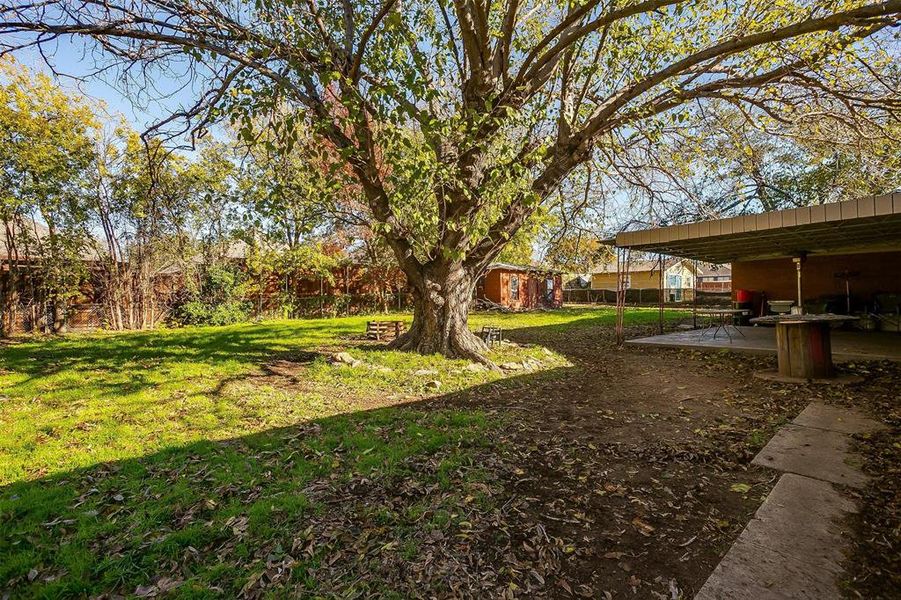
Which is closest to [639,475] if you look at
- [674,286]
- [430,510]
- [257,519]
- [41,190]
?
[430,510]

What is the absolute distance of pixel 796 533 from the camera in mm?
2377

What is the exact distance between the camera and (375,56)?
16.7ft

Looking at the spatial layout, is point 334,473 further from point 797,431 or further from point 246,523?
point 797,431

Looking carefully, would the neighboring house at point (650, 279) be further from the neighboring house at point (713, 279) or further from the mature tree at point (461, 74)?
the mature tree at point (461, 74)

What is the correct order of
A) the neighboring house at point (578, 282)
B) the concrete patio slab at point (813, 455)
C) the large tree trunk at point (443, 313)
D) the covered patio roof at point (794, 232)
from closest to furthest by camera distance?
the concrete patio slab at point (813, 455)
the covered patio roof at point (794, 232)
the large tree trunk at point (443, 313)
the neighboring house at point (578, 282)

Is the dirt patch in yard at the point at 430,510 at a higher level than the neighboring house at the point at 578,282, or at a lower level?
lower

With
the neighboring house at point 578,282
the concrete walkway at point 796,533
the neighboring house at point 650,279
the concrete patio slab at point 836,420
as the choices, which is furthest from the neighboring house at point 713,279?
the concrete walkway at point 796,533

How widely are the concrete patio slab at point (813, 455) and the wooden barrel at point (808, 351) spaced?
268cm

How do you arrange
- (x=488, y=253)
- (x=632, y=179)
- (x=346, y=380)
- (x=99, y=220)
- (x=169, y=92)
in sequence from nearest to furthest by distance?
(x=169, y=92) < (x=346, y=380) < (x=488, y=253) < (x=632, y=179) < (x=99, y=220)

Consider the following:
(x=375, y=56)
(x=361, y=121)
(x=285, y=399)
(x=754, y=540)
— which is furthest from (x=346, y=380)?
(x=754, y=540)

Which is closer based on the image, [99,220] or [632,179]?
[632,179]

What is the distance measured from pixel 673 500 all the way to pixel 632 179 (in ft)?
27.1

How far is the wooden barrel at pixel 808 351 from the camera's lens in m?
6.24

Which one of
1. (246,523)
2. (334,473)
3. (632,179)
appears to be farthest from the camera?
(632,179)
